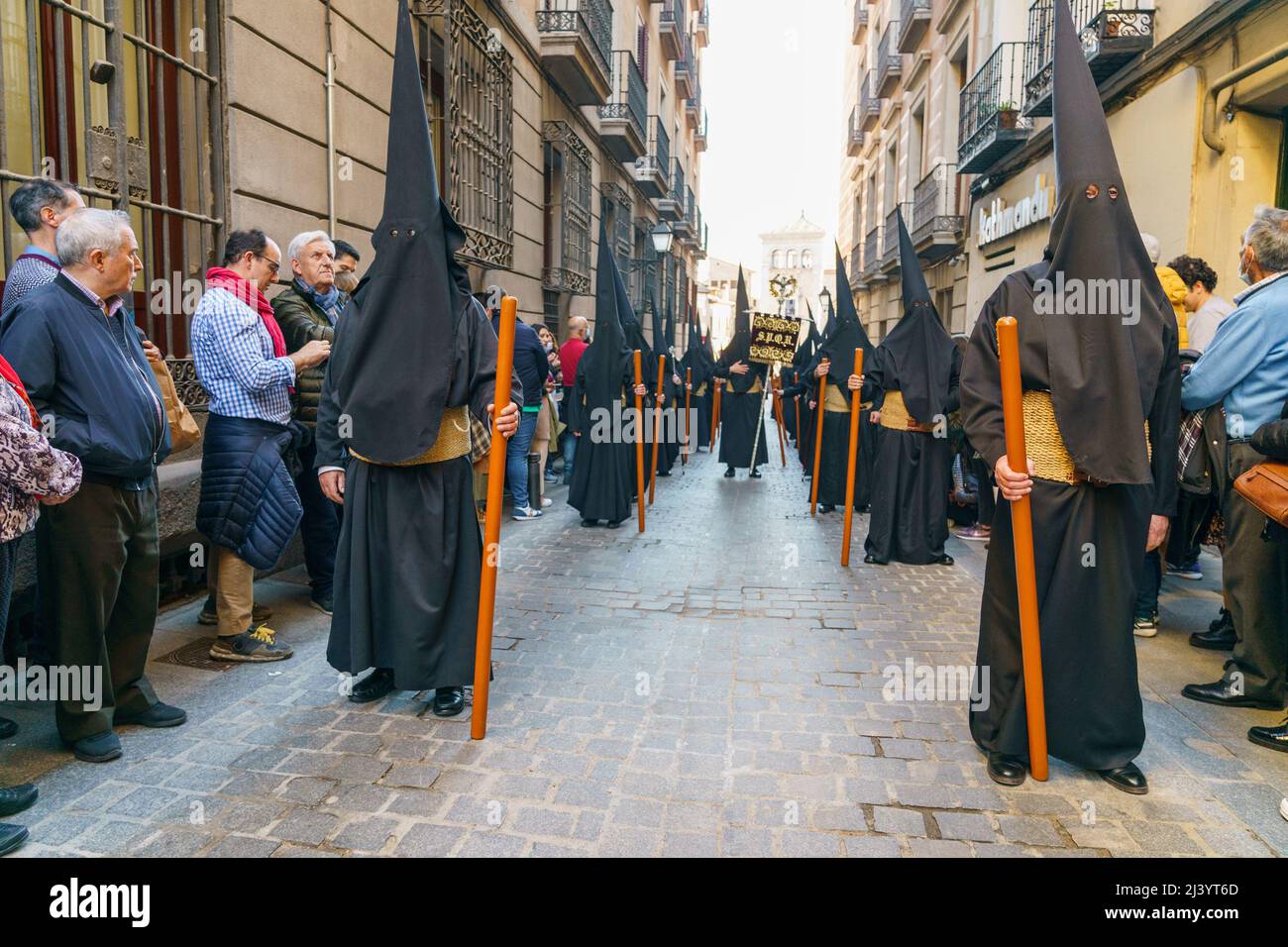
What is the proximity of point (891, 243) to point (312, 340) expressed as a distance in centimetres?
2128

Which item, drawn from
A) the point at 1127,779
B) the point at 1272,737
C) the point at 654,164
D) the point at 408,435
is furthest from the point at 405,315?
the point at 654,164

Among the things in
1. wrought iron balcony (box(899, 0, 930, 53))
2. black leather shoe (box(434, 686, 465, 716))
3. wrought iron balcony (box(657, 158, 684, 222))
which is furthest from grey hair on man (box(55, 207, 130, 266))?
wrought iron balcony (box(657, 158, 684, 222))

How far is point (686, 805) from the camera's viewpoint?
10.2 feet

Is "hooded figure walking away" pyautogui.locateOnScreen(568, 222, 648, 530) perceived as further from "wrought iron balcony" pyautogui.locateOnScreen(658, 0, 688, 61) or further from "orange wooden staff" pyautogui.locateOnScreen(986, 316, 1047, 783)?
"wrought iron balcony" pyautogui.locateOnScreen(658, 0, 688, 61)

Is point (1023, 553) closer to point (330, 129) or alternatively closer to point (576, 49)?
point (330, 129)

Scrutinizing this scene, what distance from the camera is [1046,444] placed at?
11.1 ft

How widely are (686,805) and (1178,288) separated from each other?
4.51 meters

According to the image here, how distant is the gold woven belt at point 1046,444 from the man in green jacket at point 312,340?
12.8 feet

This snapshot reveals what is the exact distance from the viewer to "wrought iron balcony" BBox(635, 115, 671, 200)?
72.6 feet

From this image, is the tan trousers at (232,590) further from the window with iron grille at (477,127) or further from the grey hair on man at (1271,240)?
the grey hair on man at (1271,240)

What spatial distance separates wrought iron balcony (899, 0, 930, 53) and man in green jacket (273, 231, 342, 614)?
1913 centimetres

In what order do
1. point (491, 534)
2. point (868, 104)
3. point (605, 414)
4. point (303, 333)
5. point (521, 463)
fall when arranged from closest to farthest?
point (491, 534)
point (303, 333)
point (521, 463)
point (605, 414)
point (868, 104)

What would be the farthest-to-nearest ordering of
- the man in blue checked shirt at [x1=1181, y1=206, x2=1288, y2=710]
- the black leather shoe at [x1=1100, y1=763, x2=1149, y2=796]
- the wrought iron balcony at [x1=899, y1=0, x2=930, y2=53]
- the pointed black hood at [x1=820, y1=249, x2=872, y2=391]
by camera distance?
the wrought iron balcony at [x1=899, y1=0, x2=930, y2=53] → the pointed black hood at [x1=820, y1=249, x2=872, y2=391] → the man in blue checked shirt at [x1=1181, y1=206, x2=1288, y2=710] → the black leather shoe at [x1=1100, y1=763, x2=1149, y2=796]

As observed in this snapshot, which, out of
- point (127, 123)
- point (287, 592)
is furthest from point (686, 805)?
point (127, 123)
